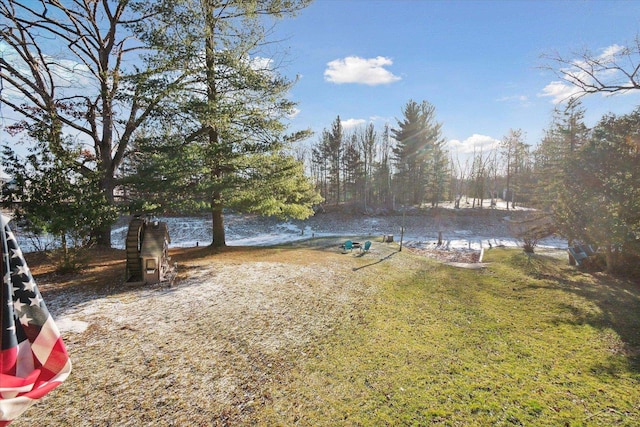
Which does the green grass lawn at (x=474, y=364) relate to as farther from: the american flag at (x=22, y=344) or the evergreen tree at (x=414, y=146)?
the evergreen tree at (x=414, y=146)

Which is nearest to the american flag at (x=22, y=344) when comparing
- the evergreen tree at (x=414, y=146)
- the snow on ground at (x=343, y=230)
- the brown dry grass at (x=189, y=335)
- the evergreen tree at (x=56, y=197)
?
the brown dry grass at (x=189, y=335)

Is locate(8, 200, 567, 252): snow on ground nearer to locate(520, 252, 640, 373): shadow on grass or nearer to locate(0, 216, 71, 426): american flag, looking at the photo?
locate(520, 252, 640, 373): shadow on grass

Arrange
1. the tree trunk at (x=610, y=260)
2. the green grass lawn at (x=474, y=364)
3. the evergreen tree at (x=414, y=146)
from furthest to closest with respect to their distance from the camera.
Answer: the evergreen tree at (x=414, y=146)
the tree trunk at (x=610, y=260)
the green grass lawn at (x=474, y=364)

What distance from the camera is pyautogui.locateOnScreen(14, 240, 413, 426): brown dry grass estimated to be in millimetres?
3857

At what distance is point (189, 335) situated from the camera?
573cm

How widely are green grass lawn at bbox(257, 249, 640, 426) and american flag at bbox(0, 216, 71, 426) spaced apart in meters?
2.74

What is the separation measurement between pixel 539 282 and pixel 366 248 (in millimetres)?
7541

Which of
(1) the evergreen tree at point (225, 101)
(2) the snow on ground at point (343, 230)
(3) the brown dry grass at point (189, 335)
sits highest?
(1) the evergreen tree at point (225, 101)

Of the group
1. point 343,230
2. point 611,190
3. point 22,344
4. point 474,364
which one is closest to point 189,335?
point 22,344

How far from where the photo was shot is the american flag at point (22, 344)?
1.73 m

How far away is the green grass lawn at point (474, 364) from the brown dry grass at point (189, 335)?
1.81 feet

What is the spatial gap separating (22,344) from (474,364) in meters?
6.37

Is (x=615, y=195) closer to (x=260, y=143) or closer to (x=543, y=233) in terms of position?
(x=543, y=233)

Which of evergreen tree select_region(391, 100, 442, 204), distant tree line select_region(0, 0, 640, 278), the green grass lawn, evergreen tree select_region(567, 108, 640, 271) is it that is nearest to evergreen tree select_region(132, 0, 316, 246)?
distant tree line select_region(0, 0, 640, 278)
